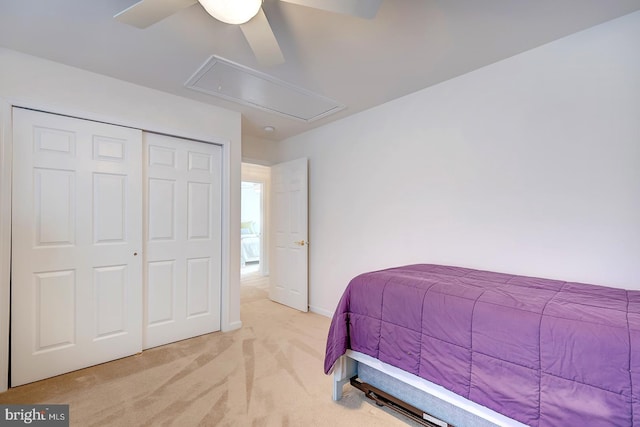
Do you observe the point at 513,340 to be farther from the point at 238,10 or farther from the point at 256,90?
the point at 256,90

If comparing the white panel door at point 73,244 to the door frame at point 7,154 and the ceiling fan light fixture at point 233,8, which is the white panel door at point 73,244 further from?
the ceiling fan light fixture at point 233,8

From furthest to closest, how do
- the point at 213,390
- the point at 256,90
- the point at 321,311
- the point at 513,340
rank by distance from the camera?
the point at 321,311 → the point at 256,90 → the point at 213,390 → the point at 513,340

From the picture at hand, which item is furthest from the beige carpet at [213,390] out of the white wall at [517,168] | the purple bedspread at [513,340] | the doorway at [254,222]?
the doorway at [254,222]

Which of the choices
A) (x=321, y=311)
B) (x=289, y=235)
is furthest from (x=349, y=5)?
(x=321, y=311)

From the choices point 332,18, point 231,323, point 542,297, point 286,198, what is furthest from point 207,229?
point 542,297

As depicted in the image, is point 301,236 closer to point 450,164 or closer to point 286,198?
point 286,198

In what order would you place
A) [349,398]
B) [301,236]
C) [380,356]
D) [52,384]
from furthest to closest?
[301,236] < [52,384] < [349,398] < [380,356]

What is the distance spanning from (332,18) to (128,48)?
147cm

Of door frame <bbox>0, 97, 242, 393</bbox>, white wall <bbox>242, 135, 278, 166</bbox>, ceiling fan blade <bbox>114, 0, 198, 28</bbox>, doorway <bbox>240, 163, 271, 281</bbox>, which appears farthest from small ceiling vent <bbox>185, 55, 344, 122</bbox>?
doorway <bbox>240, 163, 271, 281</bbox>

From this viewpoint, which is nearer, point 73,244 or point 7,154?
point 7,154

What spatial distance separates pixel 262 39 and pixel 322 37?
0.56 metres

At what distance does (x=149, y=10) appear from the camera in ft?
4.24

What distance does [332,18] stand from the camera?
1688mm

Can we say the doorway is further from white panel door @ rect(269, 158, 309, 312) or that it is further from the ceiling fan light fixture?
the ceiling fan light fixture
